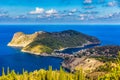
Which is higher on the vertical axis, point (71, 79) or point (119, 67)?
point (119, 67)

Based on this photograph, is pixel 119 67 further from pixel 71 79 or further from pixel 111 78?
pixel 71 79

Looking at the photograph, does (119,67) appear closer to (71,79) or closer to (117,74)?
(117,74)

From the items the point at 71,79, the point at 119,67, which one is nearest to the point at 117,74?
the point at 119,67

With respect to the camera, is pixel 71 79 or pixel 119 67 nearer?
pixel 119 67

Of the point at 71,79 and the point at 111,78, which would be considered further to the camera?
the point at 71,79

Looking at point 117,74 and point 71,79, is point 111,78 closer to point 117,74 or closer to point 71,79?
point 117,74

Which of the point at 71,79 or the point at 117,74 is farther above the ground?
the point at 117,74
